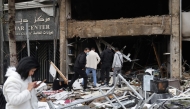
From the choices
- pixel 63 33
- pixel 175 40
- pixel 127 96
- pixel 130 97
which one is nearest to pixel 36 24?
pixel 63 33

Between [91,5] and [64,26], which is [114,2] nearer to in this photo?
[91,5]

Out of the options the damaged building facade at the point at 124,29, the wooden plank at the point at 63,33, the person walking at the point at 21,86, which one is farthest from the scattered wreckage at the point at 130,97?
the wooden plank at the point at 63,33

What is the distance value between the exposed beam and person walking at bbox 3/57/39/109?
9137 millimetres

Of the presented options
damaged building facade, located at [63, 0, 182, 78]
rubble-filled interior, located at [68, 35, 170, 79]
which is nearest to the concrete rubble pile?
damaged building facade, located at [63, 0, 182, 78]

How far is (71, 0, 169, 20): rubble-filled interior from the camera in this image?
15912mm

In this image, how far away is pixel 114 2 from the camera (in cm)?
1716

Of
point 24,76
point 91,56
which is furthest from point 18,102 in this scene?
point 91,56

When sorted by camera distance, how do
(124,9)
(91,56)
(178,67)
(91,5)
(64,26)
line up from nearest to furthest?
(91,56) → (178,67) → (64,26) → (91,5) → (124,9)

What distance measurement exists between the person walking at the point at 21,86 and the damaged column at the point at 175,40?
937cm

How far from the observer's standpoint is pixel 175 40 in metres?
11.6

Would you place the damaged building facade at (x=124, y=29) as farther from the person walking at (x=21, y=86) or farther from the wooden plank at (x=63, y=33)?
the person walking at (x=21, y=86)

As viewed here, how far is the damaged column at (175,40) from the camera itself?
11.5 m

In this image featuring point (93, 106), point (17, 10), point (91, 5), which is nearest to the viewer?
point (93, 106)

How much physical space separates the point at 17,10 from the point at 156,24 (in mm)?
7448
